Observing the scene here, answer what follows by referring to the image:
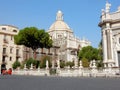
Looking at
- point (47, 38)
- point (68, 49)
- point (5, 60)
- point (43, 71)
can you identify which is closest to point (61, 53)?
point (68, 49)

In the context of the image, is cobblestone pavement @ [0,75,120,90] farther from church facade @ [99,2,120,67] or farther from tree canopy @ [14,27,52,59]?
tree canopy @ [14,27,52,59]

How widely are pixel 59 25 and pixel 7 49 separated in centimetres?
4907

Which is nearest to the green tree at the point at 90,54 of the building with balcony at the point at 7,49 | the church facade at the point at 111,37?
the building with balcony at the point at 7,49

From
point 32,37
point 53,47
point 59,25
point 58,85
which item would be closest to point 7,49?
point 32,37

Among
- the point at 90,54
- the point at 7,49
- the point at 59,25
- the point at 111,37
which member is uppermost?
the point at 59,25

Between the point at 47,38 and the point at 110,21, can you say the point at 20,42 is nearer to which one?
the point at 47,38

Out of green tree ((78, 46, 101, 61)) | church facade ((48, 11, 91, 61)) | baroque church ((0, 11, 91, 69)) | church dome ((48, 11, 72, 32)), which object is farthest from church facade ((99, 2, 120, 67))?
church dome ((48, 11, 72, 32))

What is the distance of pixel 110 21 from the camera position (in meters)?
38.0

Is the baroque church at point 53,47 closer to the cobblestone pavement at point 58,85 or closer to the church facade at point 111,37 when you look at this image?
the church facade at point 111,37

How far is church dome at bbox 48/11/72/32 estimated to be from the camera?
11106 cm

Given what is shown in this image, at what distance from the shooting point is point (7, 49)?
67500 millimetres

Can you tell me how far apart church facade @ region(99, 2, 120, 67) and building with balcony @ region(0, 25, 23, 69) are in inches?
1425

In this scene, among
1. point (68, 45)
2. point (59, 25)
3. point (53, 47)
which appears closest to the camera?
point (53, 47)

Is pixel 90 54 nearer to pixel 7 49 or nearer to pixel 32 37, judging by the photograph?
pixel 32 37
